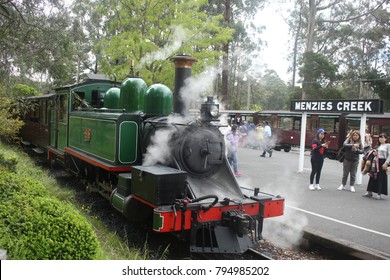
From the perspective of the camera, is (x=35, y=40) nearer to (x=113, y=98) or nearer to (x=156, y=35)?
(x=113, y=98)

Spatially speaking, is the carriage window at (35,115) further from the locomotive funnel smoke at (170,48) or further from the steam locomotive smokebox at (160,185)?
the steam locomotive smokebox at (160,185)

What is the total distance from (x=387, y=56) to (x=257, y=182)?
25.5 metres

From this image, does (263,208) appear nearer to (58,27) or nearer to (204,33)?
(58,27)

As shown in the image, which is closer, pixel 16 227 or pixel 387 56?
pixel 16 227

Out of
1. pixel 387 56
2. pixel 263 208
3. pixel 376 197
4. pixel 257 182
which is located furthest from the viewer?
pixel 387 56

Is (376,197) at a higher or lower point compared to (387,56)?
lower

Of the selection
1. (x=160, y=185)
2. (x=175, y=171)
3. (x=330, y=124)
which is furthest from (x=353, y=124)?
(x=160, y=185)

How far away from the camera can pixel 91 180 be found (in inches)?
316

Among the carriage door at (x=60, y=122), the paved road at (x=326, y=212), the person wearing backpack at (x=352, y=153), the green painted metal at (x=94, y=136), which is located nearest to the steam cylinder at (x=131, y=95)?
the green painted metal at (x=94, y=136)

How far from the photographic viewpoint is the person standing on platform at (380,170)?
332 inches

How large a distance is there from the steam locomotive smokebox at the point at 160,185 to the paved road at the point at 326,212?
7.02 ft

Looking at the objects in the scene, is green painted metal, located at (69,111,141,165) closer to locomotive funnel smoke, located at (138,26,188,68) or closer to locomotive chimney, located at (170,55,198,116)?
locomotive chimney, located at (170,55,198,116)

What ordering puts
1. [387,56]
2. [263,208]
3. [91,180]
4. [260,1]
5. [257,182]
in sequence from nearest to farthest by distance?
[263,208]
[91,180]
[257,182]
[260,1]
[387,56]

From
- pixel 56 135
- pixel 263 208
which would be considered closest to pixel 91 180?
pixel 56 135
